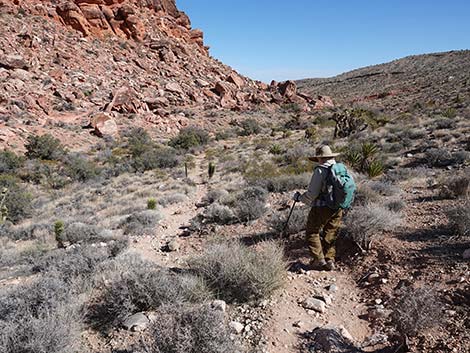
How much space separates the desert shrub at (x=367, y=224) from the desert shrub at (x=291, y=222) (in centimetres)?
84

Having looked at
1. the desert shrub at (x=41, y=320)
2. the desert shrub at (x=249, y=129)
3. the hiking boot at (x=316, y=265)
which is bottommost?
the hiking boot at (x=316, y=265)

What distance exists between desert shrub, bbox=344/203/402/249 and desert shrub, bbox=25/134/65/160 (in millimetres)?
18163

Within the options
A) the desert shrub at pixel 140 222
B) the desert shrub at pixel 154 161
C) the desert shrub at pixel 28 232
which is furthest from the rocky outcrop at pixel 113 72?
the desert shrub at pixel 140 222

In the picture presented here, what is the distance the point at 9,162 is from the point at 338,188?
56.5 ft

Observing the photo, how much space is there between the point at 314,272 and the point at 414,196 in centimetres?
388

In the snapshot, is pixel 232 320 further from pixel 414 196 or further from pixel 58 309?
pixel 414 196

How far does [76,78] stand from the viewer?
100 ft

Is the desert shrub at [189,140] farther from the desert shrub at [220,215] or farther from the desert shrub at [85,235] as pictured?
Answer: the desert shrub at [220,215]

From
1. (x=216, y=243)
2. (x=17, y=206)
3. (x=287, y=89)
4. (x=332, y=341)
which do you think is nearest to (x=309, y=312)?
(x=332, y=341)

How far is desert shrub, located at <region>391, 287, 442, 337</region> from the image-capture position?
2.96 metres

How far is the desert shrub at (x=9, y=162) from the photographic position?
1605 centimetres

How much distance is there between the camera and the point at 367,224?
4.96 meters

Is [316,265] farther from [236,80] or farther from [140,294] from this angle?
[236,80]

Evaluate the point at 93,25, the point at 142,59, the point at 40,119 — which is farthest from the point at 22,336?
the point at 93,25
